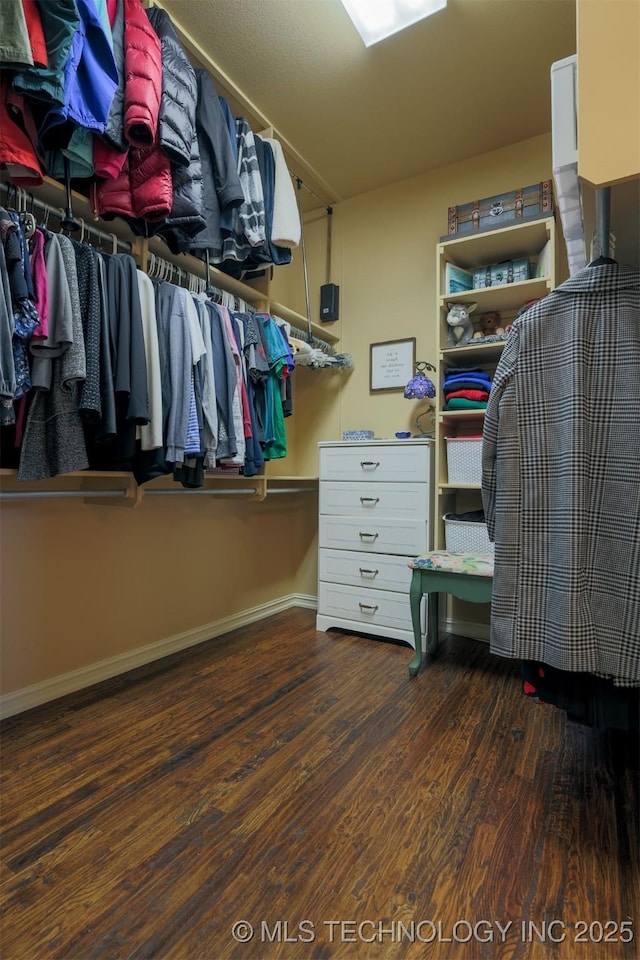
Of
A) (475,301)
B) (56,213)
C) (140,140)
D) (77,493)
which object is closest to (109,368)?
(77,493)

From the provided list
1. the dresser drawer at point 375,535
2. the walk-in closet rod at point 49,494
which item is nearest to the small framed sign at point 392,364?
the dresser drawer at point 375,535

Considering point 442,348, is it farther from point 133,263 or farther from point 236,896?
point 236,896

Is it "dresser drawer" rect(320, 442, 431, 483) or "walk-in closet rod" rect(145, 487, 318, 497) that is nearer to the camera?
"walk-in closet rod" rect(145, 487, 318, 497)

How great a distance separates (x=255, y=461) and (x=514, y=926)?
1.69m

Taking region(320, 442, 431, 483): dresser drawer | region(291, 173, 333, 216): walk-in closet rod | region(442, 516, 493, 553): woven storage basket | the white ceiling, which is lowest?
region(442, 516, 493, 553): woven storage basket

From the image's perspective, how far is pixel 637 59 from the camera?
64 cm

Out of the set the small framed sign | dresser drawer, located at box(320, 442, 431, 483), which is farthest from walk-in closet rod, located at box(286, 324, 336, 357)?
dresser drawer, located at box(320, 442, 431, 483)

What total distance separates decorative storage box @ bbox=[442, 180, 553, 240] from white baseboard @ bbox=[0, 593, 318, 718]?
2303 millimetres

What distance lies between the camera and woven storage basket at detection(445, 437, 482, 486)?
2.22 metres

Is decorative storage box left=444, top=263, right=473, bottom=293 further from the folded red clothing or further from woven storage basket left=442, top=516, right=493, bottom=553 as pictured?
woven storage basket left=442, top=516, right=493, bottom=553

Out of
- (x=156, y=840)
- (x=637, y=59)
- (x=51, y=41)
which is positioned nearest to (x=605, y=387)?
(x=637, y=59)

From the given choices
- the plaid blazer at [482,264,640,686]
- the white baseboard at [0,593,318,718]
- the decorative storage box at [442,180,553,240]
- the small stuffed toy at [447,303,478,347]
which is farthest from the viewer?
the small stuffed toy at [447,303,478,347]

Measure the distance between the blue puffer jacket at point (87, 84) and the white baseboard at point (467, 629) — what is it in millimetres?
2562

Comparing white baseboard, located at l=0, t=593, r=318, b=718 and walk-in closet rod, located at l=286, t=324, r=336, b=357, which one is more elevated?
walk-in closet rod, located at l=286, t=324, r=336, b=357
